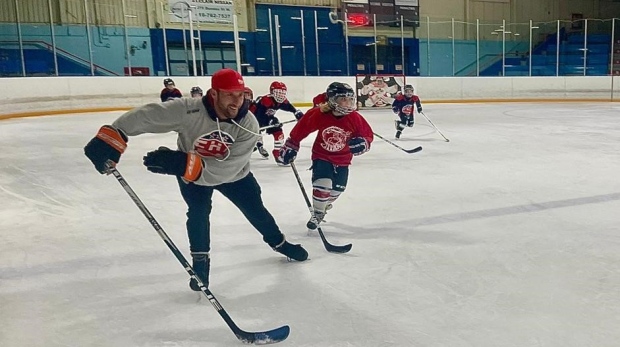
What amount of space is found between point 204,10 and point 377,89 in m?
4.69

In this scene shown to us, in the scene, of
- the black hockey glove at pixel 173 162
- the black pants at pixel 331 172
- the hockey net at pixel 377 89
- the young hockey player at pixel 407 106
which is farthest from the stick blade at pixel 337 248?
the hockey net at pixel 377 89

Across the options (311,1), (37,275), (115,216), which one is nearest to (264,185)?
(115,216)

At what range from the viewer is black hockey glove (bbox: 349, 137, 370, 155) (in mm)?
2498

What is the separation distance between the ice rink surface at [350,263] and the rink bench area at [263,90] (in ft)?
18.8

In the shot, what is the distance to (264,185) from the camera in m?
3.98

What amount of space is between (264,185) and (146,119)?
2302 millimetres

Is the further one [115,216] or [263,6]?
[263,6]

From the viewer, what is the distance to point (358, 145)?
8.21 ft

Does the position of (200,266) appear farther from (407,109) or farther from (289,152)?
(407,109)

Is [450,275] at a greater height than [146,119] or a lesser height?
lesser

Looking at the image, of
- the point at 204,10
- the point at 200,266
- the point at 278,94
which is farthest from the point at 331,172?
the point at 204,10

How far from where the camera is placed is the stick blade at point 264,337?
1.54 metres

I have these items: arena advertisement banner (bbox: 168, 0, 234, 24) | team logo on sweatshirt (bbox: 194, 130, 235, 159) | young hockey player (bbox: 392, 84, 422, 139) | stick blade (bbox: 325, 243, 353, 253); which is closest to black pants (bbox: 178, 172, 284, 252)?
team logo on sweatshirt (bbox: 194, 130, 235, 159)

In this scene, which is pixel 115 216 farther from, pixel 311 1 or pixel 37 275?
pixel 311 1
